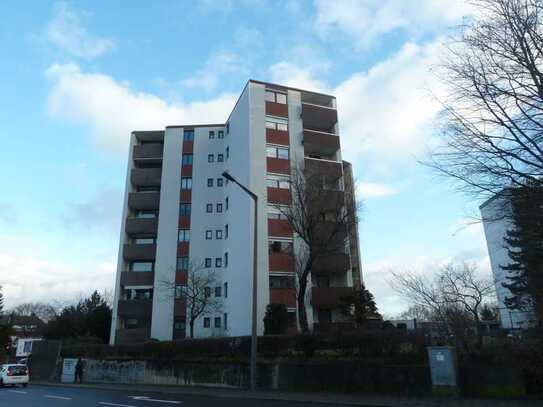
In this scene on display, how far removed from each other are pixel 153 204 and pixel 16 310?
255 ft

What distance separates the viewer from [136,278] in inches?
1753

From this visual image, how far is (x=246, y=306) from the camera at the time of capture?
3288 cm

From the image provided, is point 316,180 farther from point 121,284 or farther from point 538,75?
point 121,284

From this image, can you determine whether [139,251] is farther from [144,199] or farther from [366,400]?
[366,400]

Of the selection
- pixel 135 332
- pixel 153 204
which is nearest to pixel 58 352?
pixel 135 332

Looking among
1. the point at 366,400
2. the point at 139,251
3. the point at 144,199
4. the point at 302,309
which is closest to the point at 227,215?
the point at 139,251

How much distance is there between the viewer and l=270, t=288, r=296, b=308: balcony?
1296 inches

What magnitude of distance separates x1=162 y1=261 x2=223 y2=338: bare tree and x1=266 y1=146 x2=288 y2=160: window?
13.3m

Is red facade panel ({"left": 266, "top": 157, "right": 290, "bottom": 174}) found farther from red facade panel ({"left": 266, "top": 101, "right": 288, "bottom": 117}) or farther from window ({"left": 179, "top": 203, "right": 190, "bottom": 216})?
window ({"left": 179, "top": 203, "right": 190, "bottom": 216})

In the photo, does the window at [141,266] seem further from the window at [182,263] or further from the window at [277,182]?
the window at [277,182]

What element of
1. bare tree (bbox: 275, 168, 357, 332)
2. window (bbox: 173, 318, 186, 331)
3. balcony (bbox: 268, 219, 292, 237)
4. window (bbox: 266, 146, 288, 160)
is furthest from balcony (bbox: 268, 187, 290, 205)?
window (bbox: 173, 318, 186, 331)

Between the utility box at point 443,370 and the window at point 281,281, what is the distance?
2011 cm

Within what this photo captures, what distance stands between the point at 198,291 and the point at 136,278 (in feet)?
30.2

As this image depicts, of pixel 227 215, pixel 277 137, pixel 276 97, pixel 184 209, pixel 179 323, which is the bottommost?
pixel 179 323
